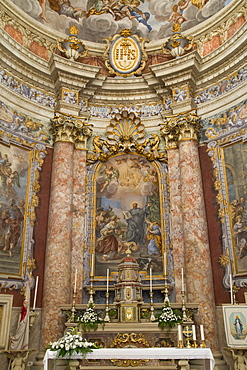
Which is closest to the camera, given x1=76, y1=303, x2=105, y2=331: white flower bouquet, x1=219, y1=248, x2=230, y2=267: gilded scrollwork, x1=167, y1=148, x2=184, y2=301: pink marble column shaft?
x1=76, y1=303, x2=105, y2=331: white flower bouquet

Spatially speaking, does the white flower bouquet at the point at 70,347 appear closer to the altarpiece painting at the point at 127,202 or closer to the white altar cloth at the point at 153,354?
the white altar cloth at the point at 153,354

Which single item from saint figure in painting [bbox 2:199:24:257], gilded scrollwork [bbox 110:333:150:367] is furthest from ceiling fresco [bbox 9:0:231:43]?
A: gilded scrollwork [bbox 110:333:150:367]

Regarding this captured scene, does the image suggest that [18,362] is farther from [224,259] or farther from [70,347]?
[224,259]

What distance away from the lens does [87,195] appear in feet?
38.8

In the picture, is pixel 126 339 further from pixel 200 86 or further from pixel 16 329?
pixel 200 86

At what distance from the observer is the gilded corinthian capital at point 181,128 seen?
1160cm

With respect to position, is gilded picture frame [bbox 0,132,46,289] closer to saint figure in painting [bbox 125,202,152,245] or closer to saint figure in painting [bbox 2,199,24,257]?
saint figure in painting [bbox 2,199,24,257]

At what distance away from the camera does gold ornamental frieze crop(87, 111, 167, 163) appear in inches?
482

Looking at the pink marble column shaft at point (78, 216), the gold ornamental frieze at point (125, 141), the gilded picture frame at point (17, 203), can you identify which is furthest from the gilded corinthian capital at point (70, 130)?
the gilded picture frame at point (17, 203)

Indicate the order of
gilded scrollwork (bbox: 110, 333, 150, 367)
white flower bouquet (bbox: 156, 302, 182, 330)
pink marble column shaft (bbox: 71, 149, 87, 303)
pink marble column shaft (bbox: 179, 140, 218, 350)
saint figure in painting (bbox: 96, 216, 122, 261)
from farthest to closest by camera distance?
saint figure in painting (bbox: 96, 216, 122, 261) → pink marble column shaft (bbox: 71, 149, 87, 303) → pink marble column shaft (bbox: 179, 140, 218, 350) → white flower bouquet (bbox: 156, 302, 182, 330) → gilded scrollwork (bbox: 110, 333, 150, 367)

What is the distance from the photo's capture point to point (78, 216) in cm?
1138

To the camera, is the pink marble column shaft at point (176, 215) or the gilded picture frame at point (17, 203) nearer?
the gilded picture frame at point (17, 203)

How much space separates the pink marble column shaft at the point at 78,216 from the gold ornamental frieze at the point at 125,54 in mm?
3493

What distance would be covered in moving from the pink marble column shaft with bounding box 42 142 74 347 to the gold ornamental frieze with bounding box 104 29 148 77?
3.67 m
